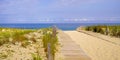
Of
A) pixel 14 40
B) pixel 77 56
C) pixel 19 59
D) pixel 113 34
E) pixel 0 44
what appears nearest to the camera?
pixel 19 59

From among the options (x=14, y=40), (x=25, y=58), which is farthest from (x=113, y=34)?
(x=25, y=58)

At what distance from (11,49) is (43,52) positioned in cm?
132

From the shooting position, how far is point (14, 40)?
514 inches

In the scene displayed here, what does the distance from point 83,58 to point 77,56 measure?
44cm

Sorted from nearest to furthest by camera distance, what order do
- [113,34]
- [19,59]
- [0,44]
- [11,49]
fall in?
[19,59], [11,49], [0,44], [113,34]

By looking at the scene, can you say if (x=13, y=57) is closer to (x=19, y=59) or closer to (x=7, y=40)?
(x=19, y=59)

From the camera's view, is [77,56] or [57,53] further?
[57,53]

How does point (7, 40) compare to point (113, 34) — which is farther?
point (113, 34)

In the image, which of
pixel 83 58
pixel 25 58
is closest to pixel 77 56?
pixel 83 58

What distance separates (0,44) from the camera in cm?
1197

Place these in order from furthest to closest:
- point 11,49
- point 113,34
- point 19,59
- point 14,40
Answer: point 113,34 → point 14,40 → point 11,49 → point 19,59

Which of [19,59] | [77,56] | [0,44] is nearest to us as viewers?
[19,59]

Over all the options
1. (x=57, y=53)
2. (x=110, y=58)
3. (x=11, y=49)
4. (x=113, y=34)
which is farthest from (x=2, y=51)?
(x=113, y=34)

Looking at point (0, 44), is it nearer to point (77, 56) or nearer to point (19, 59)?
point (19, 59)
